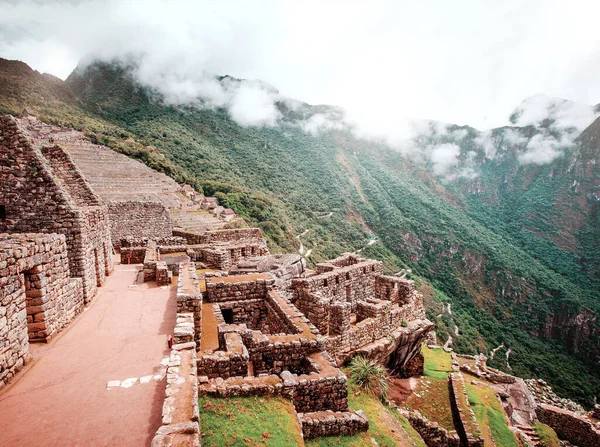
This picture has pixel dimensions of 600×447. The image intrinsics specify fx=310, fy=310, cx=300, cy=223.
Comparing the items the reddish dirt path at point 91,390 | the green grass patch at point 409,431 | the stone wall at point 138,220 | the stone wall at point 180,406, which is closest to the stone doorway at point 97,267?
the reddish dirt path at point 91,390

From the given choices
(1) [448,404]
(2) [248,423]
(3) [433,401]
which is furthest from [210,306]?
(1) [448,404]

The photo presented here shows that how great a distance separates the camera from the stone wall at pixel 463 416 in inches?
420

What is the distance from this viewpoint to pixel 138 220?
813 inches

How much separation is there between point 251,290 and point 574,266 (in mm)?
125779

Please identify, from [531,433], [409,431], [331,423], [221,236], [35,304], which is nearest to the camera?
[35,304]

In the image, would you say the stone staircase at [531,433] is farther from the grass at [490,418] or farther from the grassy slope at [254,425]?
the grassy slope at [254,425]

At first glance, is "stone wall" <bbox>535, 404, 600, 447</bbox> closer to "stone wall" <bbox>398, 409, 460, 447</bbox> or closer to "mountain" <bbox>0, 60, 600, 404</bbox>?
"stone wall" <bbox>398, 409, 460, 447</bbox>

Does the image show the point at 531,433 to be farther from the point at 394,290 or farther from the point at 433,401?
the point at 394,290

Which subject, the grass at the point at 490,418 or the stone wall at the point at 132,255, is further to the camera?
the stone wall at the point at 132,255

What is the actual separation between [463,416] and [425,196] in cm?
11155

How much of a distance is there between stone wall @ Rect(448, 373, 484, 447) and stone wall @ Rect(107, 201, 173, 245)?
1891cm

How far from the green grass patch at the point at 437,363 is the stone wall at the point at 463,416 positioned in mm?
737

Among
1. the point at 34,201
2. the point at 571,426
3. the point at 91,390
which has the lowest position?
the point at 571,426

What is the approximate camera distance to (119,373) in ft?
15.2
